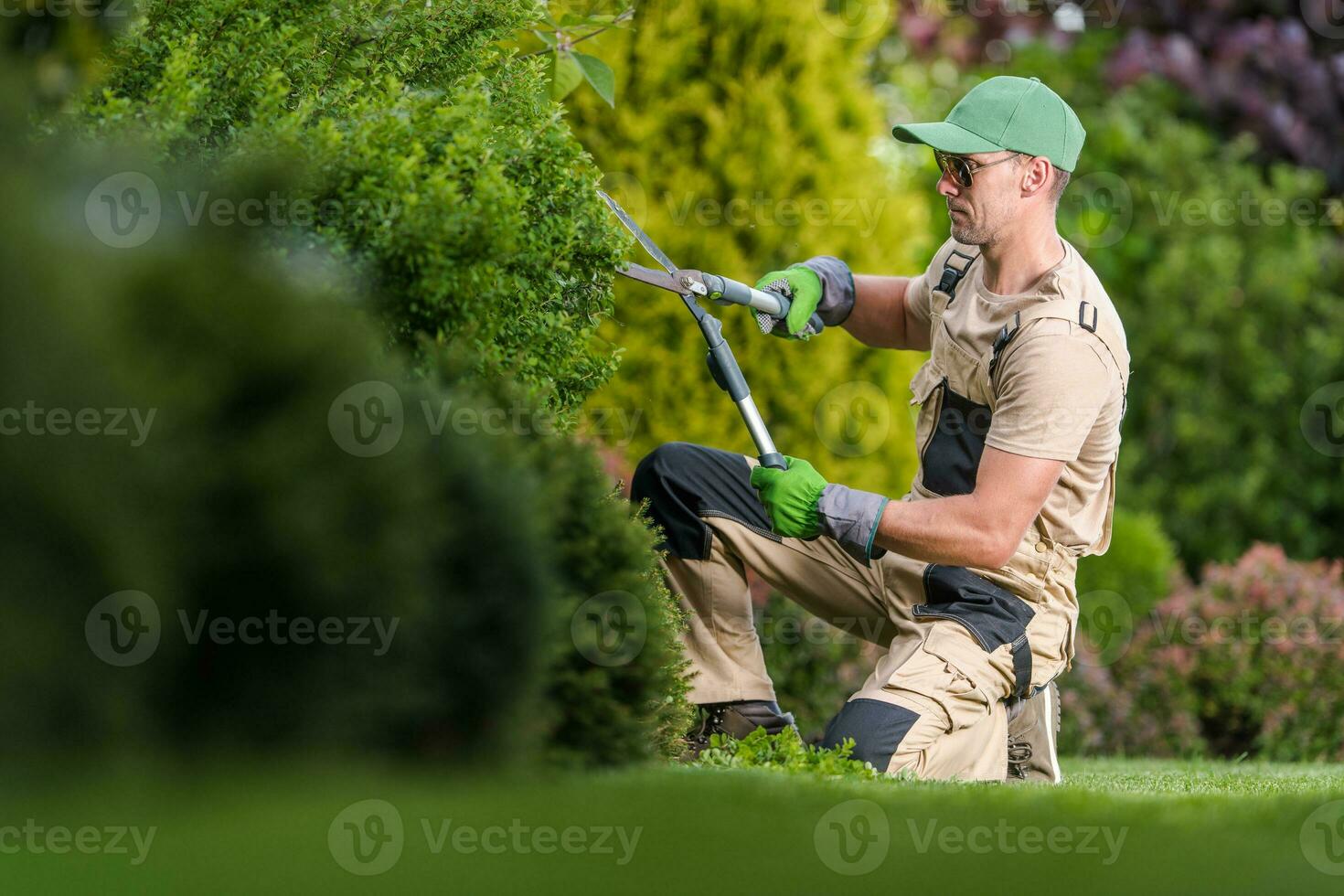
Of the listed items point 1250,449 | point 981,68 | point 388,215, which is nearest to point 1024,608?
point 388,215

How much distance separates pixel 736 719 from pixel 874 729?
15.2 inches

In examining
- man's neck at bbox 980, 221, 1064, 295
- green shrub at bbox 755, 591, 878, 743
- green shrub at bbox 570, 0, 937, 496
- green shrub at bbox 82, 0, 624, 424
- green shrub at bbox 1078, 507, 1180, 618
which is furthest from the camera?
green shrub at bbox 1078, 507, 1180, 618

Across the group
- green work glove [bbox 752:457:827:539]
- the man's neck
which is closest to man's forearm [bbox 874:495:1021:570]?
green work glove [bbox 752:457:827:539]

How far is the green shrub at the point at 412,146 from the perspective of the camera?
2674 mm

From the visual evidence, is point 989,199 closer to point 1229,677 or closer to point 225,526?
point 225,526

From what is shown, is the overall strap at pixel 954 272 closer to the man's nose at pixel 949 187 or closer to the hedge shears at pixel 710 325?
the man's nose at pixel 949 187

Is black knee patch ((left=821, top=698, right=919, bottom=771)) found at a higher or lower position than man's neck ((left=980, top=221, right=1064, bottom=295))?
lower

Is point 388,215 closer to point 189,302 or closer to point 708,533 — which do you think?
point 189,302

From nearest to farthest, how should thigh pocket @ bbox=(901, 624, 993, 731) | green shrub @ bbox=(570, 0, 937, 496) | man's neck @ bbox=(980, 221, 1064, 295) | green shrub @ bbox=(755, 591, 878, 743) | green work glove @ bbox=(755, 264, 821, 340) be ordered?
thigh pocket @ bbox=(901, 624, 993, 731), man's neck @ bbox=(980, 221, 1064, 295), green work glove @ bbox=(755, 264, 821, 340), green shrub @ bbox=(755, 591, 878, 743), green shrub @ bbox=(570, 0, 937, 496)

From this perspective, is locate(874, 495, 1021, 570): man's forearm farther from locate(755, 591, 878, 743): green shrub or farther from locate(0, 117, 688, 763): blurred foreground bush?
locate(755, 591, 878, 743): green shrub

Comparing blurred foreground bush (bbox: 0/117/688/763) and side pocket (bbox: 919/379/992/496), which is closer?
blurred foreground bush (bbox: 0/117/688/763)

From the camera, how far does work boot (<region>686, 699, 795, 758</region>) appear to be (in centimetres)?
363

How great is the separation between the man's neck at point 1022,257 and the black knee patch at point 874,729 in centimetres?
116

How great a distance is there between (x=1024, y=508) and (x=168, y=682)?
221 centimetres
